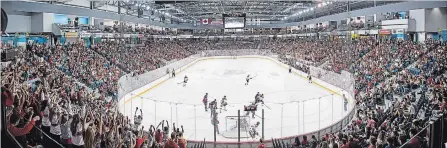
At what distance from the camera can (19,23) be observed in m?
23.5

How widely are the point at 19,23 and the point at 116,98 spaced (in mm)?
12798

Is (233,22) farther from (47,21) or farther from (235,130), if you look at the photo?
(235,130)

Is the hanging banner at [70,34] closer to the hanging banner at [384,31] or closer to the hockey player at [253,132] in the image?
the hockey player at [253,132]

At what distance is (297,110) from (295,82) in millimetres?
10637

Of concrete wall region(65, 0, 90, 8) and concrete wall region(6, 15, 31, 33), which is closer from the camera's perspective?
concrete wall region(6, 15, 31, 33)

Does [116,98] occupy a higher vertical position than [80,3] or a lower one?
lower

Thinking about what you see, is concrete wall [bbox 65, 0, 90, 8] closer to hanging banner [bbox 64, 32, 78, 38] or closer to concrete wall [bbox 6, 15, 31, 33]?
hanging banner [bbox 64, 32, 78, 38]

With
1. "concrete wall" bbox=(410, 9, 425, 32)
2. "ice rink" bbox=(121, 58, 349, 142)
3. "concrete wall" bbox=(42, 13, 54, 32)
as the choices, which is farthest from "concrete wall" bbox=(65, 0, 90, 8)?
"concrete wall" bbox=(410, 9, 425, 32)

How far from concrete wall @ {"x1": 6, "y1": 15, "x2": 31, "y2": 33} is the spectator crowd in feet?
10.6

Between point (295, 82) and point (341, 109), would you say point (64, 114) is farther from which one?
point (295, 82)

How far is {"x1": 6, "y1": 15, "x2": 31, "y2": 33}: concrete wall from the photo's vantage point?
22672mm

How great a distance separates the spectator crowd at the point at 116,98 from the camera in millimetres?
6133

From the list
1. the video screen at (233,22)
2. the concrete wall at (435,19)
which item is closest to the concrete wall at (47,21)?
the video screen at (233,22)

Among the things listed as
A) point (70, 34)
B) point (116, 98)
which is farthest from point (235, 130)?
point (70, 34)
